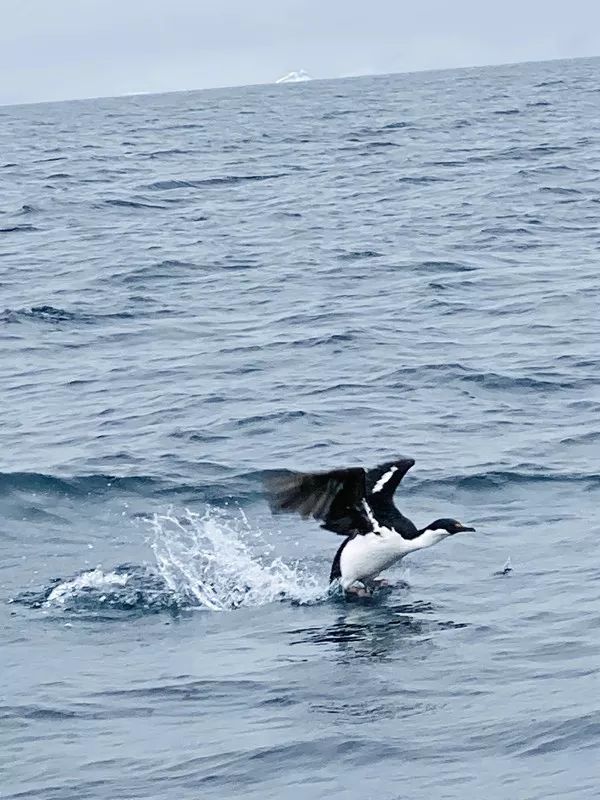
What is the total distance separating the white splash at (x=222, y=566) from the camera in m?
11.9

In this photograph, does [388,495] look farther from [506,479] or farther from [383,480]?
[506,479]

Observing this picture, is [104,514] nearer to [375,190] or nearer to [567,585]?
[567,585]

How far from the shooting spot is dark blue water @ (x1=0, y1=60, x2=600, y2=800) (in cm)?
894

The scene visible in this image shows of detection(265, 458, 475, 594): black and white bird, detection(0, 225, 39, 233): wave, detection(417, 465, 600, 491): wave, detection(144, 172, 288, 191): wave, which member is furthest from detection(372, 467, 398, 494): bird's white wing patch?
detection(144, 172, 288, 191): wave

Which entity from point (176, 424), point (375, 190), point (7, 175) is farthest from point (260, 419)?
point (7, 175)

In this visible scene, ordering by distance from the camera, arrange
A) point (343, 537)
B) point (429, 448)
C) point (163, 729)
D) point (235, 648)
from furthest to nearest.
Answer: point (429, 448), point (343, 537), point (235, 648), point (163, 729)

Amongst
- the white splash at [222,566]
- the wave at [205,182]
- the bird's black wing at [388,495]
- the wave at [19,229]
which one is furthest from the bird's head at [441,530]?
the wave at [205,182]

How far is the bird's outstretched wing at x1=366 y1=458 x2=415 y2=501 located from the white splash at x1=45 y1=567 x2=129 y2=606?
1.89 metres

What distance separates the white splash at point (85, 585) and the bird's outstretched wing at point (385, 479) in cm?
189

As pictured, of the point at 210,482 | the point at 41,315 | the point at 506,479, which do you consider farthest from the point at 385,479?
the point at 41,315

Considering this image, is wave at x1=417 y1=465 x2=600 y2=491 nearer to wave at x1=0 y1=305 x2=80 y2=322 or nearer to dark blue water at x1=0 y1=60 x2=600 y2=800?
dark blue water at x1=0 y1=60 x2=600 y2=800

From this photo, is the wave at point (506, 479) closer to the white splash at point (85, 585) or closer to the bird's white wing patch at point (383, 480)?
the bird's white wing patch at point (383, 480)

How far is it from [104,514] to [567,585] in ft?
14.2

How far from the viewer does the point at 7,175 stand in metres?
41.6
